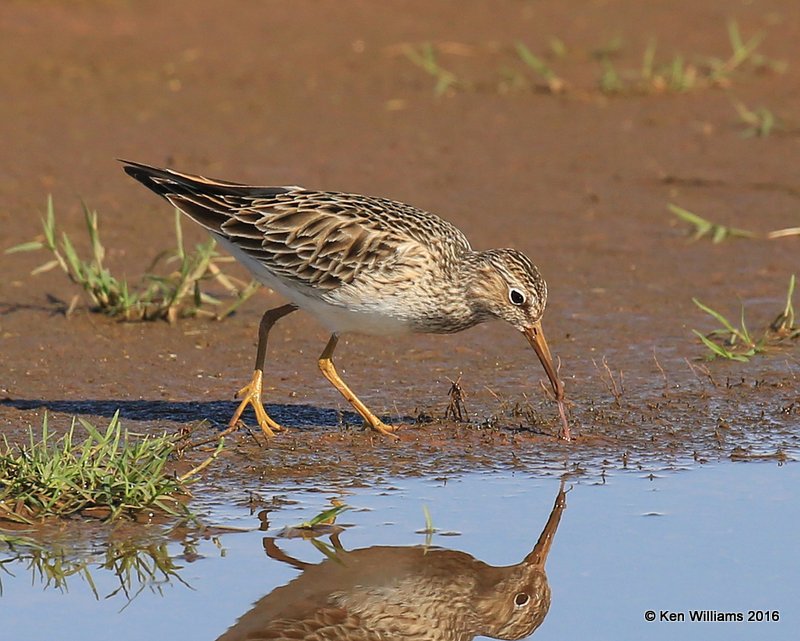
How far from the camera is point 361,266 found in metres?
7.73

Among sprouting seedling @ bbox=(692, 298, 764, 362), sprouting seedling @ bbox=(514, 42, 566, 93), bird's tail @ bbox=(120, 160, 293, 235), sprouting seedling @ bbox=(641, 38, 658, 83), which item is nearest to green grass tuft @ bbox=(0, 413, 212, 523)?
bird's tail @ bbox=(120, 160, 293, 235)

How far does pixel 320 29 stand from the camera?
16.1m

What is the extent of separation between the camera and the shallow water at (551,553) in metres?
5.81

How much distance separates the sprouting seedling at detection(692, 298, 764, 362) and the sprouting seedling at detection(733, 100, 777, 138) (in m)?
4.46

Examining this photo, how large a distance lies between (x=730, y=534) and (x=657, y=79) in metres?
8.67

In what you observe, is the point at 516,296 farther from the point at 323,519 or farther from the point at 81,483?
the point at 81,483

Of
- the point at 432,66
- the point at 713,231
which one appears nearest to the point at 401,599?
the point at 713,231

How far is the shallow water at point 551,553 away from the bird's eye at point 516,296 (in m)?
0.90

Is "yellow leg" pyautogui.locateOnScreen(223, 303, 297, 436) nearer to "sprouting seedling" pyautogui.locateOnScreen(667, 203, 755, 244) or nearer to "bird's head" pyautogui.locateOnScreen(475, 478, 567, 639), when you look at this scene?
"bird's head" pyautogui.locateOnScreen(475, 478, 567, 639)

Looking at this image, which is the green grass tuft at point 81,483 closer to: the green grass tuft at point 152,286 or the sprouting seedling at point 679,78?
the green grass tuft at point 152,286

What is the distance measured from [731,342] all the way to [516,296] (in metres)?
2.06

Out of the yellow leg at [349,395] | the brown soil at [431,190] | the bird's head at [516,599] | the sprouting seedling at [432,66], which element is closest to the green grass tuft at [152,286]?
the brown soil at [431,190]

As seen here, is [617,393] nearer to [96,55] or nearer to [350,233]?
[350,233]

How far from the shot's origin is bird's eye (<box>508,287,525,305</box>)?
7.79 meters
